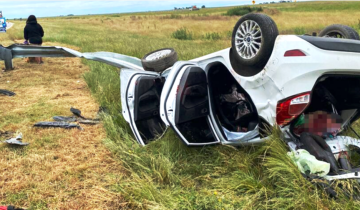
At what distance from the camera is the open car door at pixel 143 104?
3.95 metres

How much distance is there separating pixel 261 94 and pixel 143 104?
5.12 ft

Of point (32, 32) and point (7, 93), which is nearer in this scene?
point (7, 93)

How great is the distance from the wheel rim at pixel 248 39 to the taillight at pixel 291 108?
1.88 feet

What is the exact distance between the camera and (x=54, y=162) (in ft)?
11.8

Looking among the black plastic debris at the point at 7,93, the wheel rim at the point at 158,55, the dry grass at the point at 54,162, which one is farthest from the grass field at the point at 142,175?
the black plastic debris at the point at 7,93

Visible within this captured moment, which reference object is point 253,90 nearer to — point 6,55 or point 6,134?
point 6,134

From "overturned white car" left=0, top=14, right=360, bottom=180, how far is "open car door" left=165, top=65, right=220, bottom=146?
10 mm

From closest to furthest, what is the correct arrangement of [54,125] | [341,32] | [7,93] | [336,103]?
[336,103], [341,32], [54,125], [7,93]

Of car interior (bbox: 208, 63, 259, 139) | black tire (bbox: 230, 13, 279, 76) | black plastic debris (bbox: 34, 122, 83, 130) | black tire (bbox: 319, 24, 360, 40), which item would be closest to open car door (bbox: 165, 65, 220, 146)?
car interior (bbox: 208, 63, 259, 139)

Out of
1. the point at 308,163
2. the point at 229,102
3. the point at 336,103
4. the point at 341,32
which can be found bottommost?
the point at 308,163

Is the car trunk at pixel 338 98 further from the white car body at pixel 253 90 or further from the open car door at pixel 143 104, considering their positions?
the open car door at pixel 143 104

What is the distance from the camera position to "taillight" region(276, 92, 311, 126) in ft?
9.00

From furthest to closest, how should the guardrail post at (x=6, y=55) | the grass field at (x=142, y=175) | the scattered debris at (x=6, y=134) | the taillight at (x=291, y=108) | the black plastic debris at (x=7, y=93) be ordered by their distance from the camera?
the guardrail post at (x=6, y=55)
the black plastic debris at (x=7, y=93)
the scattered debris at (x=6, y=134)
the taillight at (x=291, y=108)
the grass field at (x=142, y=175)

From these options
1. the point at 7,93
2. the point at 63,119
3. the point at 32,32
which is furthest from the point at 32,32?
the point at 63,119
